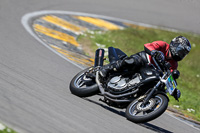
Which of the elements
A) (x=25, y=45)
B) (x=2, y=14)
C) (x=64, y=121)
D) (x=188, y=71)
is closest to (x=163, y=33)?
(x=188, y=71)

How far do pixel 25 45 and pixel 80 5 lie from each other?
729 centimetres

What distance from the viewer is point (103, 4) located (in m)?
17.4

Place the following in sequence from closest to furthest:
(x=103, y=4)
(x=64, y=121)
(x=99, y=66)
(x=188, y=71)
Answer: (x=64, y=121)
(x=99, y=66)
(x=188, y=71)
(x=103, y=4)

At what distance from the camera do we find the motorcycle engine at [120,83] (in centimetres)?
624

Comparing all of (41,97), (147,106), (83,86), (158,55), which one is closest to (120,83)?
(147,106)

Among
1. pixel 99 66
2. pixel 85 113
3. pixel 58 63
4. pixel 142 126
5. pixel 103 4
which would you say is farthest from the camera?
pixel 103 4

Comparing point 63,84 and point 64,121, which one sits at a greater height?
point 64,121

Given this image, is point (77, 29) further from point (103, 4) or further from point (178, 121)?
point (178, 121)

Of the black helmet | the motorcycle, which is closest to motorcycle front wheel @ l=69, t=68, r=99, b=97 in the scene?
the motorcycle

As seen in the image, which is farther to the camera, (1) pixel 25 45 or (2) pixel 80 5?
(2) pixel 80 5

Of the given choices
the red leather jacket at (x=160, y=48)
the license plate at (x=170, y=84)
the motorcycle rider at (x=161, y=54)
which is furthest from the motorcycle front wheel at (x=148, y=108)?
the red leather jacket at (x=160, y=48)

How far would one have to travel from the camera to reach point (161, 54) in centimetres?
602

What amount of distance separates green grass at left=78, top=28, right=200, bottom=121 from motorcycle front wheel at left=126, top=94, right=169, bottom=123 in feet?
8.73

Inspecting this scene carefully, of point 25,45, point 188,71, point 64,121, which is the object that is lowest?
point 188,71
